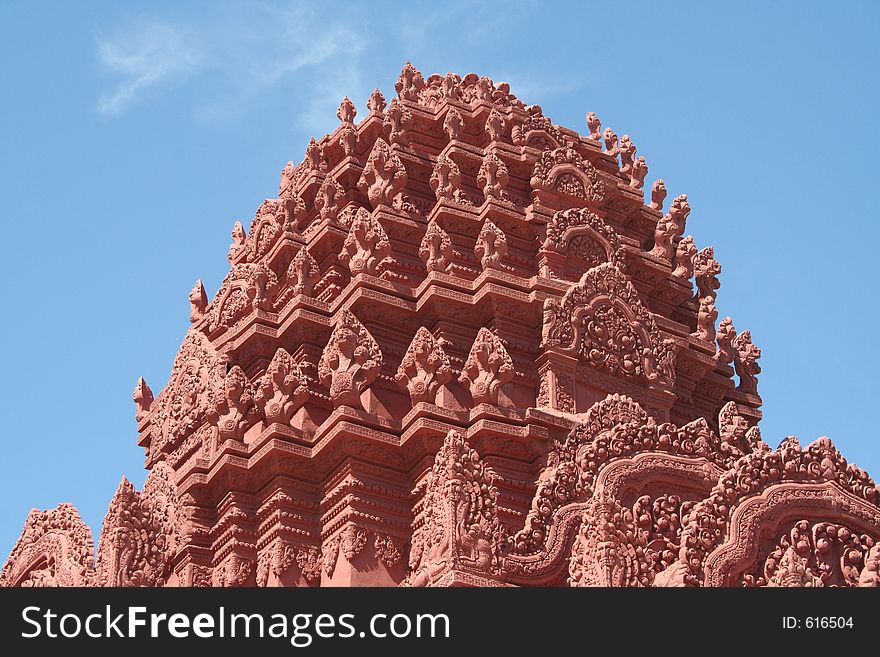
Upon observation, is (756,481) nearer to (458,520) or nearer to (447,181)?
(458,520)

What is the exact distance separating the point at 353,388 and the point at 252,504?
2.20 metres

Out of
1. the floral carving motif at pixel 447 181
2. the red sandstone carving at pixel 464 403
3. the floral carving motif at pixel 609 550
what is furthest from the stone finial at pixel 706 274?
the floral carving motif at pixel 609 550

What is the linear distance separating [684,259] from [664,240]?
0.41m

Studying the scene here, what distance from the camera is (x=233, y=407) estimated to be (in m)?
21.1

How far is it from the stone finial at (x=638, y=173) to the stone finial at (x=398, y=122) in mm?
3726

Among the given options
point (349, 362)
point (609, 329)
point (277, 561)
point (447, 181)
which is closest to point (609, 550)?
point (349, 362)

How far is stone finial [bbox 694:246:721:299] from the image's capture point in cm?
2558

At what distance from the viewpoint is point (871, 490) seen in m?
18.3

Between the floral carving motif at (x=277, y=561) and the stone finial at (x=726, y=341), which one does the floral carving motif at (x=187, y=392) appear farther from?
the stone finial at (x=726, y=341)

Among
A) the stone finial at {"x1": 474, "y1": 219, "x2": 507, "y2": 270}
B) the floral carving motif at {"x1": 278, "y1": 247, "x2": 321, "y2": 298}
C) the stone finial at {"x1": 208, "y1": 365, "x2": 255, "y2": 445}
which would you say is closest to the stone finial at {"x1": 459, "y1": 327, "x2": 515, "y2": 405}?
the stone finial at {"x1": 474, "y1": 219, "x2": 507, "y2": 270}

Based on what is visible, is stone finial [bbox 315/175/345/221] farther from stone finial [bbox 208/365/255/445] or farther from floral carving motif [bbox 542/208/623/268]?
stone finial [bbox 208/365/255/445]

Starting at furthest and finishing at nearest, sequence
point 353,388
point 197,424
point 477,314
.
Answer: point 197,424 → point 477,314 → point 353,388

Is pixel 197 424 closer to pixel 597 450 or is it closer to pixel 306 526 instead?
pixel 306 526

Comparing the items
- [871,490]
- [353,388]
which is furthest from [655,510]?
[353,388]
